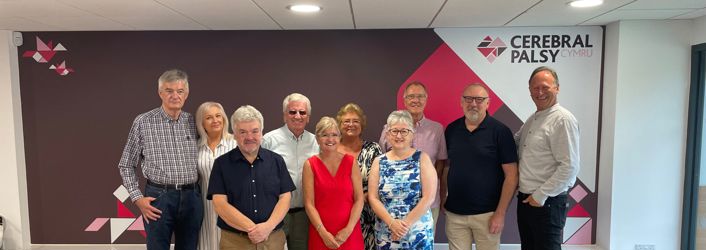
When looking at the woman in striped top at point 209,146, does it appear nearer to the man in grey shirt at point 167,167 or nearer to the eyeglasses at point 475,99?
the man in grey shirt at point 167,167

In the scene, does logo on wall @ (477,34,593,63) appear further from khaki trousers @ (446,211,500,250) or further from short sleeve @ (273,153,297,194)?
short sleeve @ (273,153,297,194)

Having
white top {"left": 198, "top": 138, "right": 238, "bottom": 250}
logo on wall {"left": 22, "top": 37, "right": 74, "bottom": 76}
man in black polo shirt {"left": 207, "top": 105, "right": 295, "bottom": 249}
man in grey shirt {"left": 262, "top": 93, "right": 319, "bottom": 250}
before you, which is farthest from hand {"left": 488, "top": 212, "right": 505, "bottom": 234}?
logo on wall {"left": 22, "top": 37, "right": 74, "bottom": 76}

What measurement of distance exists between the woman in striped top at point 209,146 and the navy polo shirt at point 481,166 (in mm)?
1489

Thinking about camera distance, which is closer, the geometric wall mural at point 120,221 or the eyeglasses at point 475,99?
the eyeglasses at point 475,99

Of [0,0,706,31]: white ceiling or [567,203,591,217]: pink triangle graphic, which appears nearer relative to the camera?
[0,0,706,31]: white ceiling

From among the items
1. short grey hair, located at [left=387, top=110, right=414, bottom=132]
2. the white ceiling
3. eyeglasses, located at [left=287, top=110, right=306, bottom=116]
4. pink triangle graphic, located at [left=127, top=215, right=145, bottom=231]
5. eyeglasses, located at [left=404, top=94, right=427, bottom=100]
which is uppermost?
the white ceiling

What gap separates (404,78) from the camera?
3.99 m

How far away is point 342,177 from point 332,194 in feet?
0.37

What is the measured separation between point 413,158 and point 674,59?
2742 millimetres

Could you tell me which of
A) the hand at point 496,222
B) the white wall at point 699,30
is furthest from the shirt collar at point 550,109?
the white wall at point 699,30

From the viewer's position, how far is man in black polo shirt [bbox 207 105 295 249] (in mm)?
2191

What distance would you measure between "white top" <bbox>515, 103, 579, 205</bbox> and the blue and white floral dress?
0.73 meters

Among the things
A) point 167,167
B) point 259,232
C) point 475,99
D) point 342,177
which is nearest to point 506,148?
point 475,99

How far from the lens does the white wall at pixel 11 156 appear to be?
391 centimetres
